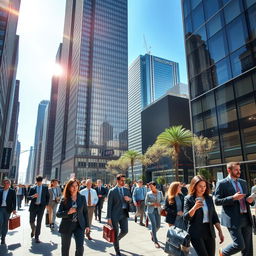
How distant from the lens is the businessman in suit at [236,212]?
156 inches

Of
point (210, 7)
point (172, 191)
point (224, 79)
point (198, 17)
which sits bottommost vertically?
point (172, 191)

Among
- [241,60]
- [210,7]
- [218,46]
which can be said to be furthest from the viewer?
[210,7]

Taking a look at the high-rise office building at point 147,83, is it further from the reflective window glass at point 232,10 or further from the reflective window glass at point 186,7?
the reflective window glass at point 232,10

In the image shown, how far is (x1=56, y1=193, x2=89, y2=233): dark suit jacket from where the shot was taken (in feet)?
14.0

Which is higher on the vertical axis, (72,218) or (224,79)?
(224,79)

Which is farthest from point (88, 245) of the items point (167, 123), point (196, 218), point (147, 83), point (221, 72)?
point (147, 83)

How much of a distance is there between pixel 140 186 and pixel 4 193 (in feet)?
19.4

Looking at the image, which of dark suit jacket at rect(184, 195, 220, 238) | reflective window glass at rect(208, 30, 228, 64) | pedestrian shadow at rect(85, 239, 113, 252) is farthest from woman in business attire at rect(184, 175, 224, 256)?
reflective window glass at rect(208, 30, 228, 64)

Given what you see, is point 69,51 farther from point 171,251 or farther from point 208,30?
point 171,251

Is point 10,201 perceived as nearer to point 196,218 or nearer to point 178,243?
point 178,243

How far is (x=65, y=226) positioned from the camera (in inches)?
169

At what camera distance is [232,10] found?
19.7m

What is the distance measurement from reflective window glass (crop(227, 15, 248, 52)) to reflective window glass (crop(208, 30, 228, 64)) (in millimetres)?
624

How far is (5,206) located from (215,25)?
22.8 m
